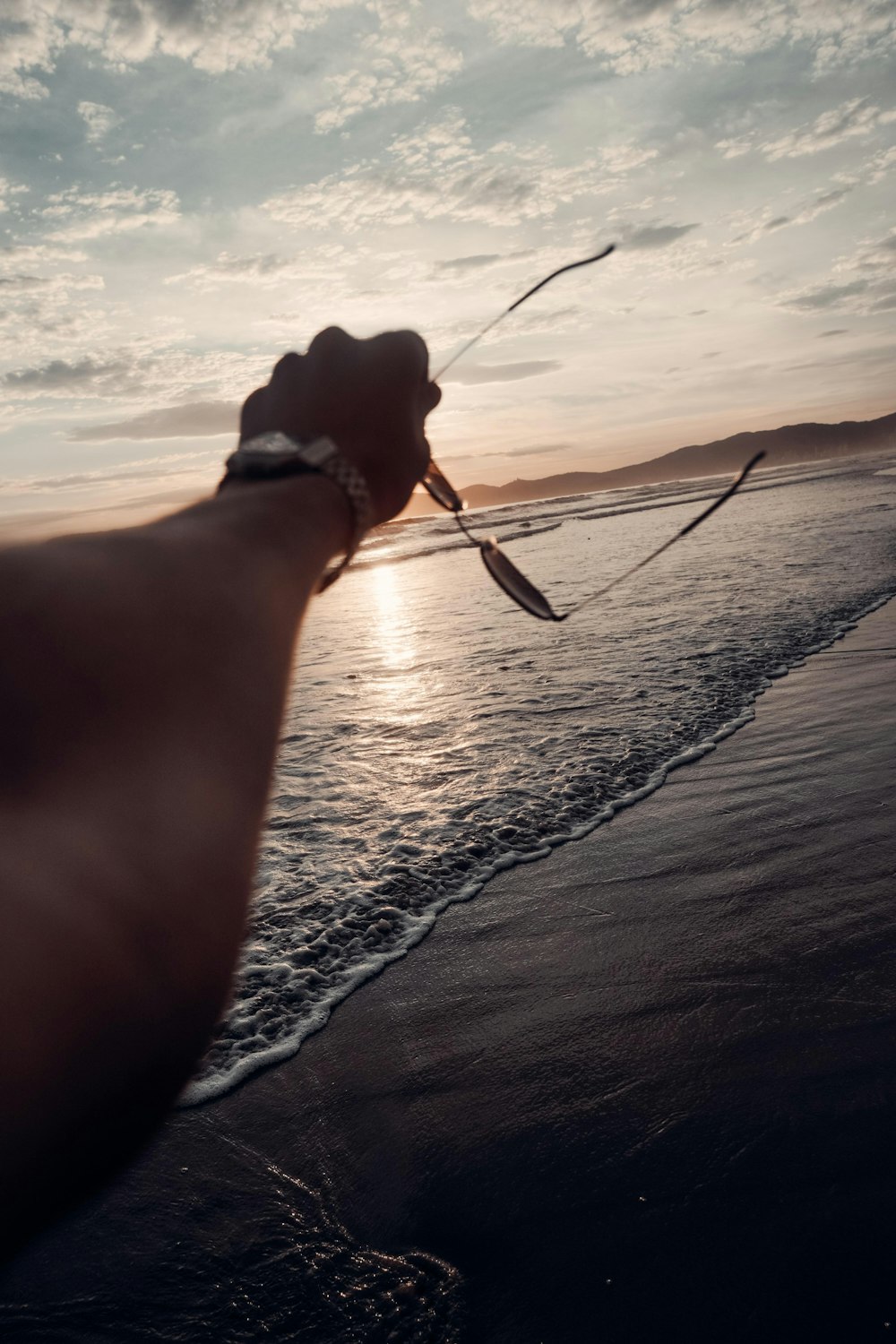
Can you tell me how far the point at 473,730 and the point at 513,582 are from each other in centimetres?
457

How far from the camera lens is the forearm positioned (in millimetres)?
459

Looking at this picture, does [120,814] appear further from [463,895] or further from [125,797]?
[463,895]

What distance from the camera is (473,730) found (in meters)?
5.88

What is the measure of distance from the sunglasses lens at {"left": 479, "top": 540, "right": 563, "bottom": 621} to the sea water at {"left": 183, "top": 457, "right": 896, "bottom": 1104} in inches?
27.4

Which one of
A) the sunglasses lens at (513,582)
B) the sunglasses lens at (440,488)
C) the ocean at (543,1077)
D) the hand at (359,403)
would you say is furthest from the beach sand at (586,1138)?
the hand at (359,403)

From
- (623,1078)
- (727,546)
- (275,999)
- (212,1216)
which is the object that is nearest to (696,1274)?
(623,1078)

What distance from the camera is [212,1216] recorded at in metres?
2.14

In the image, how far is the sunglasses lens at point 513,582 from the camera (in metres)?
1.30

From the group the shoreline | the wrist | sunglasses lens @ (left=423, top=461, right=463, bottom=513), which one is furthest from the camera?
the shoreline

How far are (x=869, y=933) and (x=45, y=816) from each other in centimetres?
297

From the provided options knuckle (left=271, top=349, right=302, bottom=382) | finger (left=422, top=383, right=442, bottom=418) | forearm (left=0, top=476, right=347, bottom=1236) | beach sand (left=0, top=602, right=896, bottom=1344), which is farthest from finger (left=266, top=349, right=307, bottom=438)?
beach sand (left=0, top=602, right=896, bottom=1344)

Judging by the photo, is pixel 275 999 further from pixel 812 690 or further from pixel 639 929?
pixel 812 690

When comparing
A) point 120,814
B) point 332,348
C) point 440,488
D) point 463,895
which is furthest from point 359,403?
point 463,895

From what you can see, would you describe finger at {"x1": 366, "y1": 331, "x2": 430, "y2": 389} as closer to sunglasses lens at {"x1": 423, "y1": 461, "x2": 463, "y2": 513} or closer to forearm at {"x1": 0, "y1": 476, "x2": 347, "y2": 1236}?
sunglasses lens at {"x1": 423, "y1": 461, "x2": 463, "y2": 513}
